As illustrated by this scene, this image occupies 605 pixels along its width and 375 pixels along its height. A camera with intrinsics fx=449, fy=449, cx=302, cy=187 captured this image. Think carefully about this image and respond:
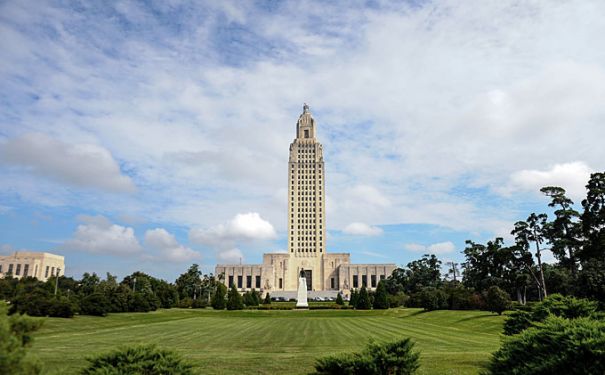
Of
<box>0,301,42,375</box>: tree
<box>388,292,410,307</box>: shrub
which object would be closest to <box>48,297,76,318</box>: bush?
<box>0,301,42,375</box>: tree

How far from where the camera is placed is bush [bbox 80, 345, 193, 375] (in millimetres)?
8086

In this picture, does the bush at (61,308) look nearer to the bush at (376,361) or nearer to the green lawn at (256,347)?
the green lawn at (256,347)

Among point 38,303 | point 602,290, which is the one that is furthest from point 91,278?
point 602,290

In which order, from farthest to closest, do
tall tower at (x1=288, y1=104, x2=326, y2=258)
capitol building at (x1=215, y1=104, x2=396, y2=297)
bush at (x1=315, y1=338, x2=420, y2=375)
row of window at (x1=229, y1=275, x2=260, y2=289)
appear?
row of window at (x1=229, y1=275, x2=260, y2=289) → tall tower at (x1=288, y1=104, x2=326, y2=258) → capitol building at (x1=215, y1=104, x2=396, y2=297) → bush at (x1=315, y1=338, x2=420, y2=375)

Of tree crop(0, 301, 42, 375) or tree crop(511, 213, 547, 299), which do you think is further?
tree crop(511, 213, 547, 299)

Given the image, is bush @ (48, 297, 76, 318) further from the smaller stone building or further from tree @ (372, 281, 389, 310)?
the smaller stone building

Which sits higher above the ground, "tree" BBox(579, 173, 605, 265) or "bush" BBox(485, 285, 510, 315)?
"tree" BBox(579, 173, 605, 265)

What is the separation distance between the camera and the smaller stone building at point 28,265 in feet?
429

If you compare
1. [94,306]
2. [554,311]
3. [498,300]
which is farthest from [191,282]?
[554,311]

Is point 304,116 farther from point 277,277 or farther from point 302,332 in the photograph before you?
point 302,332

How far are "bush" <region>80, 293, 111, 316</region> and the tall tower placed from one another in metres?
88.3

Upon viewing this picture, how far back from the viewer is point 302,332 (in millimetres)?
30516

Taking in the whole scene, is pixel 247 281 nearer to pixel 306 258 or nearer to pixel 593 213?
pixel 306 258

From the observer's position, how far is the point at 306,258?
128875 mm
